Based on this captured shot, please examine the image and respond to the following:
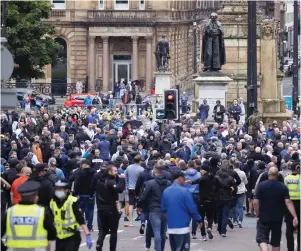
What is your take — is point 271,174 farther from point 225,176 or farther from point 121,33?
point 121,33

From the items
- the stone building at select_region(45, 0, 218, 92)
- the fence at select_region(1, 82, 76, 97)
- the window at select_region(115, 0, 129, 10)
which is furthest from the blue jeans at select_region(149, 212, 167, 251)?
the window at select_region(115, 0, 129, 10)

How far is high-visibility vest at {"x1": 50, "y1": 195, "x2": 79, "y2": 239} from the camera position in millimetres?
21578

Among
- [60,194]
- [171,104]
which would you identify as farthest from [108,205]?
[171,104]

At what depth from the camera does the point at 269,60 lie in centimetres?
5331

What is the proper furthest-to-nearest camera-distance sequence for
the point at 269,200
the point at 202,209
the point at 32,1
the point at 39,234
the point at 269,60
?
the point at 32,1, the point at 269,60, the point at 202,209, the point at 269,200, the point at 39,234

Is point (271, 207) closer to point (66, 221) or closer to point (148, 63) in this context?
point (66, 221)

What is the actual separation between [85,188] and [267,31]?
2507 cm

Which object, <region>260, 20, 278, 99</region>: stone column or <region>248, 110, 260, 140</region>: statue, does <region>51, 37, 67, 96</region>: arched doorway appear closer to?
<region>260, 20, 278, 99</region>: stone column

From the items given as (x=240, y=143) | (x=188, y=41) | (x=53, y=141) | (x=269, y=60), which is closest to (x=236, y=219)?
(x=240, y=143)

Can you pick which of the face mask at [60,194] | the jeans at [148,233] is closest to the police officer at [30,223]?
the face mask at [60,194]

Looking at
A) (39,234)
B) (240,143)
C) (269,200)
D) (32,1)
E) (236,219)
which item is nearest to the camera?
(39,234)

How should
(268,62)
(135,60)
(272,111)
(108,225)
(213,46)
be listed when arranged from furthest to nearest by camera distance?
(135,60)
(268,62)
(272,111)
(213,46)
(108,225)

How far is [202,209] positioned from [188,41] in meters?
63.4

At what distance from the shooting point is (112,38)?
283ft
